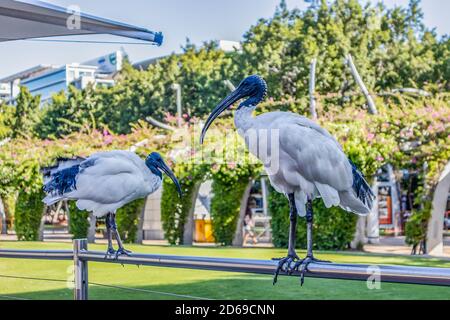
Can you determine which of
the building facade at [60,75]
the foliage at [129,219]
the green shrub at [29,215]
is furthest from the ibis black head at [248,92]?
the building facade at [60,75]

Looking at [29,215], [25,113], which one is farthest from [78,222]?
[25,113]

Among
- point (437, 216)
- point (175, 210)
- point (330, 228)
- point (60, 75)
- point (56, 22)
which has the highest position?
point (60, 75)

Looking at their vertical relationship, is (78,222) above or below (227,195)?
below

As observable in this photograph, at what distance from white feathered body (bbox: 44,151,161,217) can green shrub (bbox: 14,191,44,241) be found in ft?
46.0

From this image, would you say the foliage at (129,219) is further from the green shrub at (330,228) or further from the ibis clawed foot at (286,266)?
the ibis clawed foot at (286,266)

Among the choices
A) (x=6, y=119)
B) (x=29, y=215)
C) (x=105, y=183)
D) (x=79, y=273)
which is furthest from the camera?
(x=6, y=119)

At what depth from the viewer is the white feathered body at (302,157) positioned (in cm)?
326

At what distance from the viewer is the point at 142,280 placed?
9469 millimetres

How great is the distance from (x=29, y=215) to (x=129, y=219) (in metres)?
3.23

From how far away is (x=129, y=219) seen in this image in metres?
17.0

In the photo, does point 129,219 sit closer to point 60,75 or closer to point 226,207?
point 226,207

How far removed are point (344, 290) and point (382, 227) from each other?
14.0 meters

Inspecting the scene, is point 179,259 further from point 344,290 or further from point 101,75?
point 101,75
